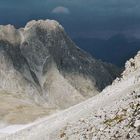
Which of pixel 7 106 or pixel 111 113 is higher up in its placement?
pixel 7 106

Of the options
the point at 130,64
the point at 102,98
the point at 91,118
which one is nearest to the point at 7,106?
the point at 130,64

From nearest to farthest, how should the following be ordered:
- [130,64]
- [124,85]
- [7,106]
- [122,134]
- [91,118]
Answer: [122,134] → [91,118] → [124,85] → [130,64] → [7,106]

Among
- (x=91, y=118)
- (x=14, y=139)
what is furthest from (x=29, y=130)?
(x=91, y=118)

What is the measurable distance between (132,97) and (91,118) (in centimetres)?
314

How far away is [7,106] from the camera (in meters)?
186

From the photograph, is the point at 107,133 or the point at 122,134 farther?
the point at 107,133

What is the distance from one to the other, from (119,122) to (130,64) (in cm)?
3362

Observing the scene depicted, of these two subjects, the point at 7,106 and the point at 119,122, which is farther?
the point at 7,106

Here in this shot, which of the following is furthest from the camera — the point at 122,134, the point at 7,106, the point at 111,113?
the point at 7,106

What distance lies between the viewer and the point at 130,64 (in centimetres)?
6125

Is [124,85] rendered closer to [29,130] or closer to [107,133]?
[29,130]

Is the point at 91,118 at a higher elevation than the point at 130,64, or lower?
lower

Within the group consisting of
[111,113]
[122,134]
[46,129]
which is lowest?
[122,134]

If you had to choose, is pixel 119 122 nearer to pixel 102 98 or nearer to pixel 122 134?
pixel 122 134
